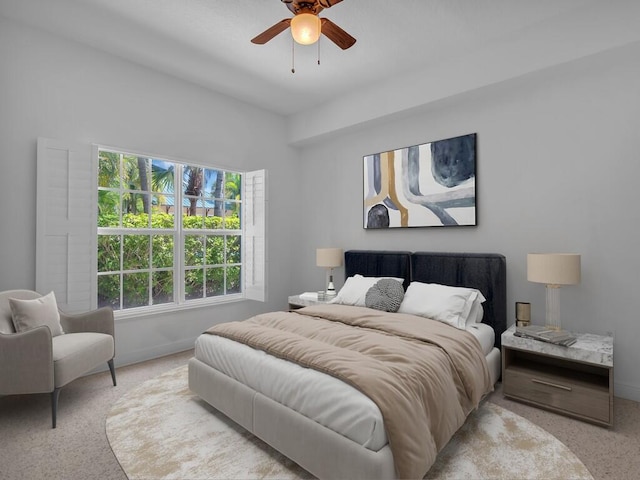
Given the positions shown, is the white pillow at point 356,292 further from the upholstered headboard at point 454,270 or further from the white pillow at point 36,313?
the white pillow at point 36,313

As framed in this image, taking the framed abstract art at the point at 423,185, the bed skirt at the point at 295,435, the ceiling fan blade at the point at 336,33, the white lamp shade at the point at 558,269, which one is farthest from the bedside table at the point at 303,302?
the ceiling fan blade at the point at 336,33

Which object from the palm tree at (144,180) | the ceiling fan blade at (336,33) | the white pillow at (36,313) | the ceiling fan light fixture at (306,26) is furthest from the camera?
the palm tree at (144,180)

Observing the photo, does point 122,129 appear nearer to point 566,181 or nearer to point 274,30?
point 274,30

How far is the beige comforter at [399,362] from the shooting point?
1653 mm

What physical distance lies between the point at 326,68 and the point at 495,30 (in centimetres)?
158

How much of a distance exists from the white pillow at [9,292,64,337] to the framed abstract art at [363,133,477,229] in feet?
10.5

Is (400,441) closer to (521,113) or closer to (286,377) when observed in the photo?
(286,377)

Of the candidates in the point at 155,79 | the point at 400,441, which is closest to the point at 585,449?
the point at 400,441

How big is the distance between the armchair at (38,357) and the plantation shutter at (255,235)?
74.9 inches

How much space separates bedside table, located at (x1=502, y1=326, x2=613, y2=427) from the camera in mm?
2361

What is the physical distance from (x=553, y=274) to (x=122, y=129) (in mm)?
4047

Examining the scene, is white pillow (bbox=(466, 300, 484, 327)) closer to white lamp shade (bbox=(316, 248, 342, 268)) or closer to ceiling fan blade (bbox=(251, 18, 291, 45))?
white lamp shade (bbox=(316, 248, 342, 268))

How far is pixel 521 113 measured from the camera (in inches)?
127

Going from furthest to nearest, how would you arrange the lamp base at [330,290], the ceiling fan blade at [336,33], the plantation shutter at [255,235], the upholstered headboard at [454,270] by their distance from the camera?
the plantation shutter at [255,235], the lamp base at [330,290], the upholstered headboard at [454,270], the ceiling fan blade at [336,33]
